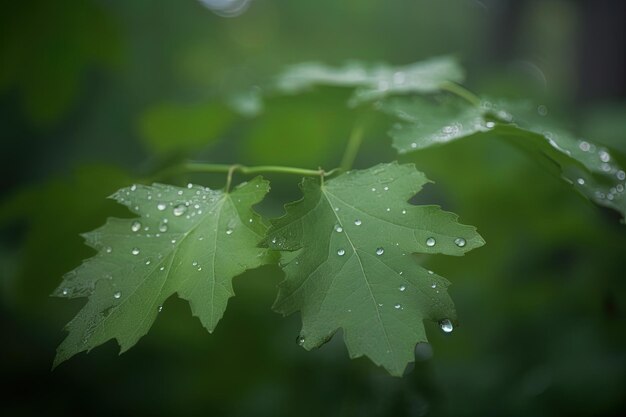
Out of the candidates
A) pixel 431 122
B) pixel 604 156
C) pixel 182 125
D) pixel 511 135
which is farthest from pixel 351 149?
pixel 182 125

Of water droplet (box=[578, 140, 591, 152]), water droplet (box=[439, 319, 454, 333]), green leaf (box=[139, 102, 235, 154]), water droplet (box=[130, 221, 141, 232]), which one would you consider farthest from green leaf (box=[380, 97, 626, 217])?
green leaf (box=[139, 102, 235, 154])

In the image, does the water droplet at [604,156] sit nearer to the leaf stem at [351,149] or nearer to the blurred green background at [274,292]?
the blurred green background at [274,292]

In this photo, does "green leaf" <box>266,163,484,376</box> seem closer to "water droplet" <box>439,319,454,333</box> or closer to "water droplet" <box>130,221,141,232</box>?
"water droplet" <box>439,319,454,333</box>

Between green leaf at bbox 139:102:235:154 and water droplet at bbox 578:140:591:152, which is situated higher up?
water droplet at bbox 578:140:591:152

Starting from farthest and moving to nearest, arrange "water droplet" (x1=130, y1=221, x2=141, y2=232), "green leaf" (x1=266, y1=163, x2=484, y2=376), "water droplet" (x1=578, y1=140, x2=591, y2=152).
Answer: "water droplet" (x1=578, y1=140, x2=591, y2=152) < "water droplet" (x1=130, y1=221, x2=141, y2=232) < "green leaf" (x1=266, y1=163, x2=484, y2=376)

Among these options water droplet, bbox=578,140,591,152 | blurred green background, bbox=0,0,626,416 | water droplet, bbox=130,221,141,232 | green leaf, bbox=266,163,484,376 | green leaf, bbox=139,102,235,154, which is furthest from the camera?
green leaf, bbox=139,102,235,154

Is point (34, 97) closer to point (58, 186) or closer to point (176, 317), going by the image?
point (58, 186)

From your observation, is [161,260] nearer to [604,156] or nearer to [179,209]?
[179,209]
